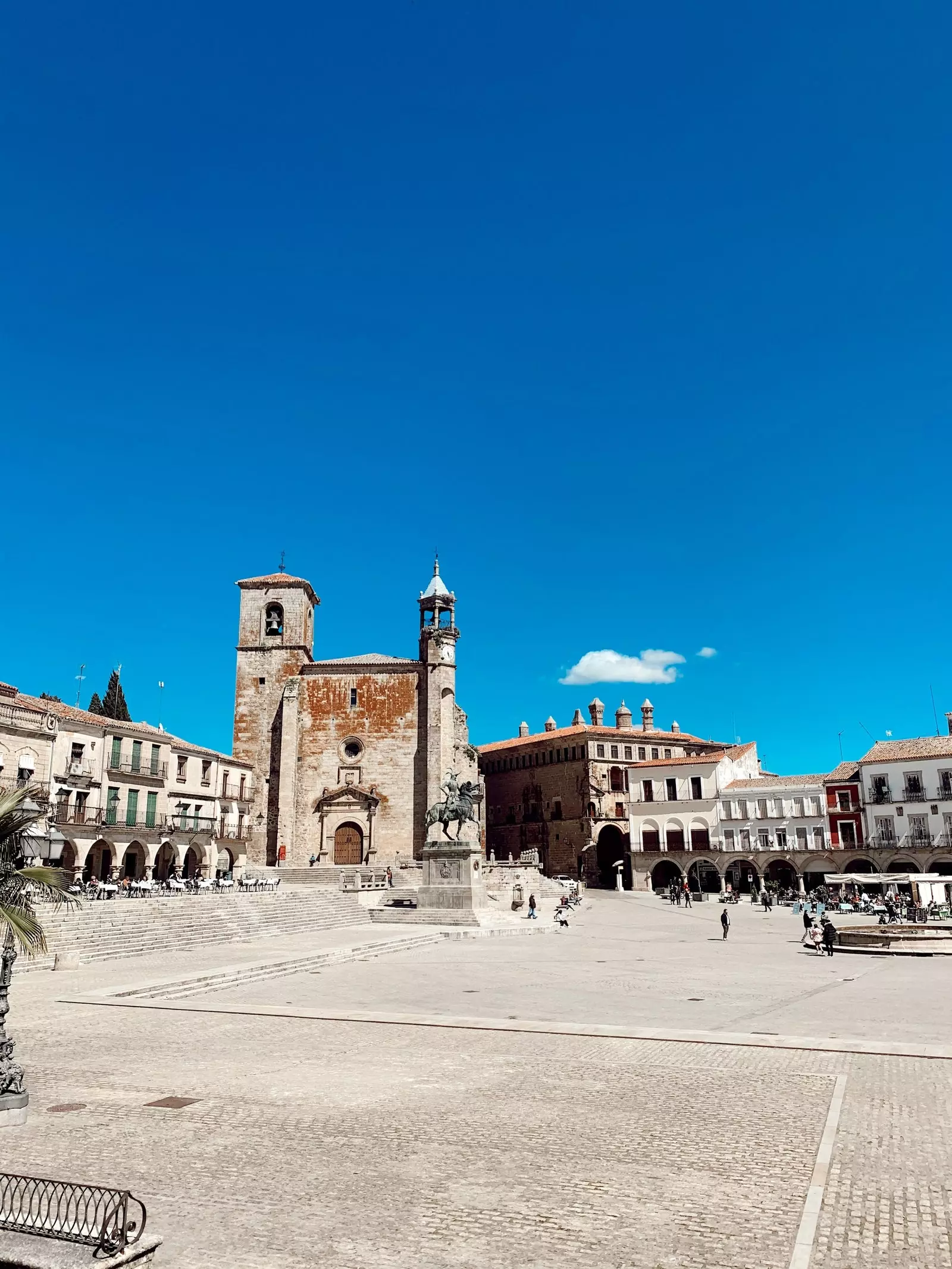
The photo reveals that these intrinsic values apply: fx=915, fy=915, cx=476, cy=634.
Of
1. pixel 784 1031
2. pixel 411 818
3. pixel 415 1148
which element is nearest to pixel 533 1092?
pixel 415 1148

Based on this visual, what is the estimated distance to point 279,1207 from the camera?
6418 millimetres

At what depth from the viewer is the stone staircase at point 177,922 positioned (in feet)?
75.4

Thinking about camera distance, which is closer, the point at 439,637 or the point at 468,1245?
the point at 468,1245

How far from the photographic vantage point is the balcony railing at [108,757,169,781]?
41.2m

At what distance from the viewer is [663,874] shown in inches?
2633

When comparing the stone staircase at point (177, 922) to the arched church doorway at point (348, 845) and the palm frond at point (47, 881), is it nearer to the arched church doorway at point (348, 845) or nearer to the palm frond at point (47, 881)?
the palm frond at point (47, 881)

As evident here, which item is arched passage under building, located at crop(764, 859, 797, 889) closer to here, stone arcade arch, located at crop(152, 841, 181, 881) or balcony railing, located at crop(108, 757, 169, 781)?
stone arcade arch, located at crop(152, 841, 181, 881)

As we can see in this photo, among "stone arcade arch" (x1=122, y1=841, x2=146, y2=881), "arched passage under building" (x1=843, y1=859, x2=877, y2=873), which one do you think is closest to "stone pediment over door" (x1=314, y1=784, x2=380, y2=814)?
"stone arcade arch" (x1=122, y1=841, x2=146, y2=881)

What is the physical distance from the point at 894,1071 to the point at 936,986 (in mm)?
8838

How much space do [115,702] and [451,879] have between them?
1495 inches

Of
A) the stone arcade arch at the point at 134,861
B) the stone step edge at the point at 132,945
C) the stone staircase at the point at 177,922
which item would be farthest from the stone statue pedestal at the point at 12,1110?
the stone arcade arch at the point at 134,861

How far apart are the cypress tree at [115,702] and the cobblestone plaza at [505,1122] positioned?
50.8 meters

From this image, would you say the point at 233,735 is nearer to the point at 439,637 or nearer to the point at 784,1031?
the point at 439,637

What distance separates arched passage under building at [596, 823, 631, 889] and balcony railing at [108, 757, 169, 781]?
3660cm
